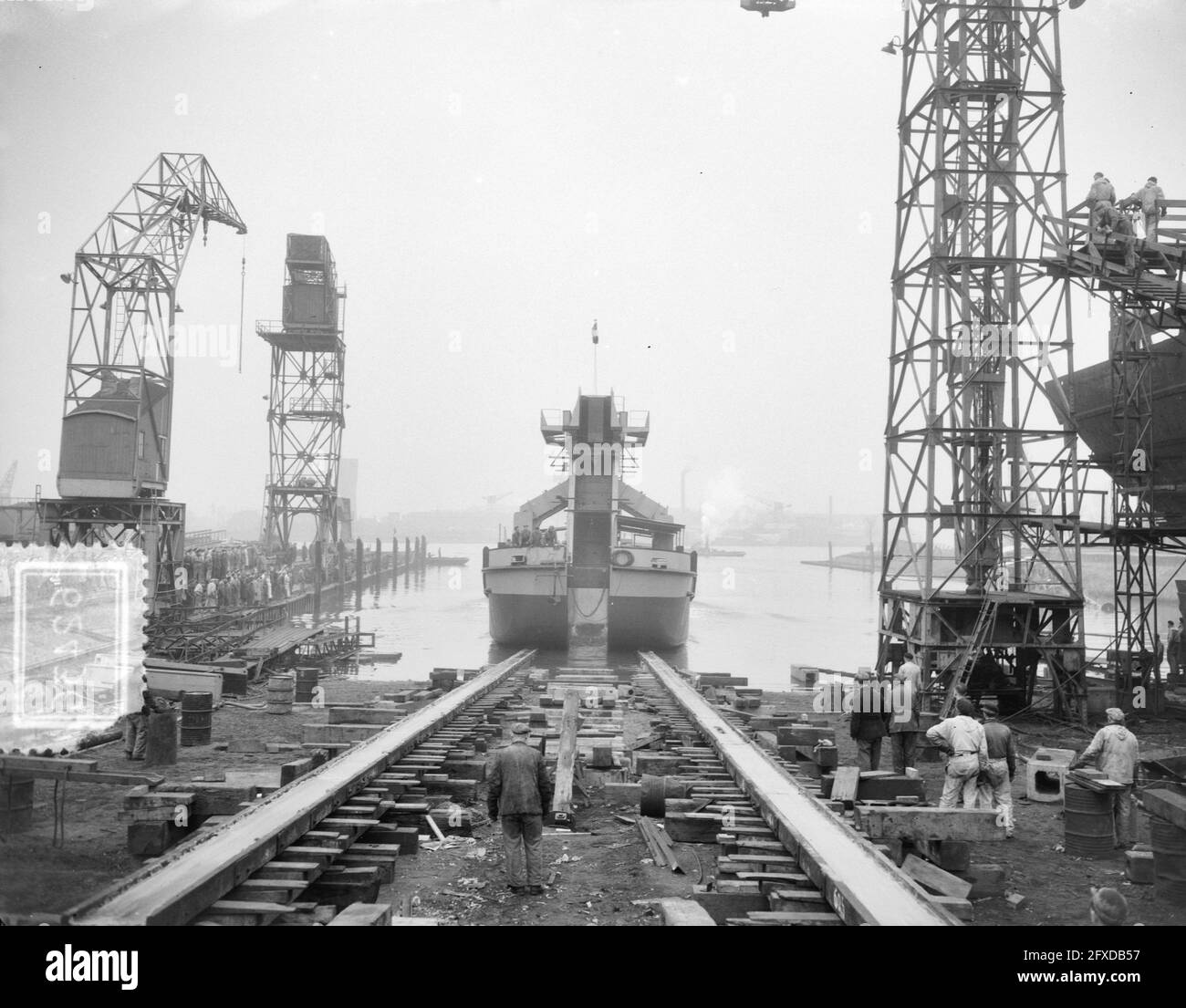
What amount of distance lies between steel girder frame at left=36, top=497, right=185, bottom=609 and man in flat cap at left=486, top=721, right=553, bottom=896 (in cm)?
2090

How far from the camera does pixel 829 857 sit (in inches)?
233

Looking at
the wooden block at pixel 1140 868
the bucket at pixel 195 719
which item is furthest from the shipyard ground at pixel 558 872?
the bucket at pixel 195 719

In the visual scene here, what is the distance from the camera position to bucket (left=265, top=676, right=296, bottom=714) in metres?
15.1

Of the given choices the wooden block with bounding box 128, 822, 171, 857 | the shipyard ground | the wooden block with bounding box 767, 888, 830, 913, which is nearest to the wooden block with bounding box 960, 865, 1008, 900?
the shipyard ground

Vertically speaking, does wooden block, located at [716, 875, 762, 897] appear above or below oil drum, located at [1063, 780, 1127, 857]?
above

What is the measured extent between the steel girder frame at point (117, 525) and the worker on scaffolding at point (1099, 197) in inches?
942

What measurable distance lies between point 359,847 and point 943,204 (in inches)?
610

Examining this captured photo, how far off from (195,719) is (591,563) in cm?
1787

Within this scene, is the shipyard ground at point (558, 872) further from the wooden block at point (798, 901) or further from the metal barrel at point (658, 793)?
the wooden block at point (798, 901)

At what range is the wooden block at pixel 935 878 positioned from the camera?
6.08 meters

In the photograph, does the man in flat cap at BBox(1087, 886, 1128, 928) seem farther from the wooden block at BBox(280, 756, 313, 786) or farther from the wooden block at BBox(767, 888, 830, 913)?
the wooden block at BBox(280, 756, 313, 786)
